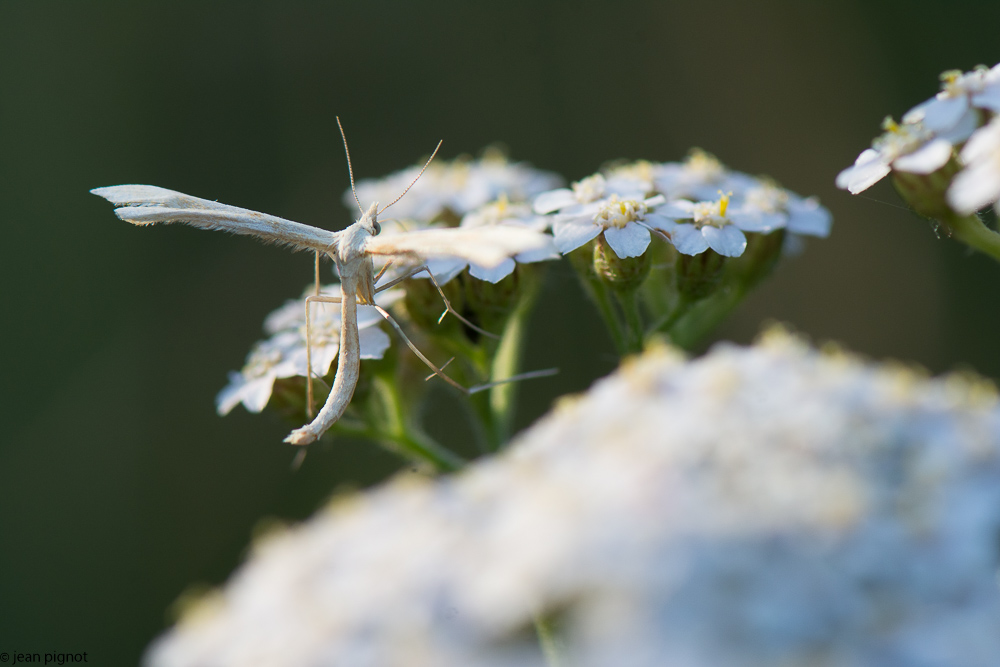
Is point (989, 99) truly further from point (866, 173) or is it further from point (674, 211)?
point (674, 211)

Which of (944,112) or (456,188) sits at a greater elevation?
(456,188)

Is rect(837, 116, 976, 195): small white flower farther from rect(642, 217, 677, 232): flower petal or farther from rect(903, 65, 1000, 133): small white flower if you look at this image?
rect(642, 217, 677, 232): flower petal

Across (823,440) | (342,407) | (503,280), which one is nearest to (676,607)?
(823,440)

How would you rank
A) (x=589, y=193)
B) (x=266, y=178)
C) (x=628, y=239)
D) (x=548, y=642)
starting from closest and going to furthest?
(x=548, y=642)
(x=628, y=239)
(x=589, y=193)
(x=266, y=178)

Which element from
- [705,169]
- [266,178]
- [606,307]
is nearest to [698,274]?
[606,307]

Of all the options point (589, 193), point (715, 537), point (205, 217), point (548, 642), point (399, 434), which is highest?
point (205, 217)

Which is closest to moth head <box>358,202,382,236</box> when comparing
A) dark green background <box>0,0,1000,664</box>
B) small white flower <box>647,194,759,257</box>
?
small white flower <box>647,194,759,257</box>
